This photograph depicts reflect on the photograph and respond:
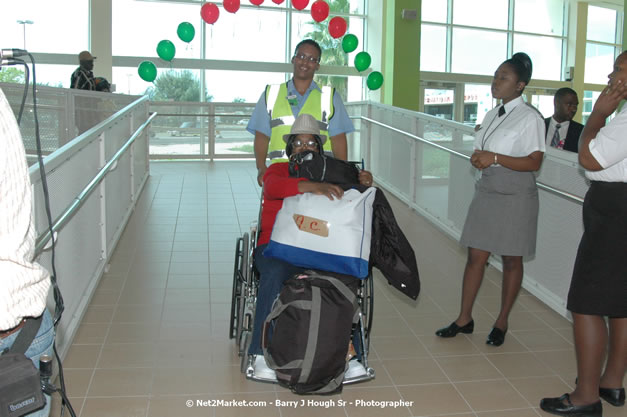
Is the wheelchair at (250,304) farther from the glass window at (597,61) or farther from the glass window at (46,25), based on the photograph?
the glass window at (597,61)

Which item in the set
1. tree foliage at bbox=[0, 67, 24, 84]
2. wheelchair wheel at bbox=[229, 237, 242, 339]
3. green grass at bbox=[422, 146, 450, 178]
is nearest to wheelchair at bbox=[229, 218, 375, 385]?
wheelchair wheel at bbox=[229, 237, 242, 339]

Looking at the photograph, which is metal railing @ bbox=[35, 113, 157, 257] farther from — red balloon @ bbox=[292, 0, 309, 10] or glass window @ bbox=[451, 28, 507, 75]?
glass window @ bbox=[451, 28, 507, 75]

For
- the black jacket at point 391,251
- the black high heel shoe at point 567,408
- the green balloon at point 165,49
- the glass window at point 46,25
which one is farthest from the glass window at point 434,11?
the black high heel shoe at point 567,408

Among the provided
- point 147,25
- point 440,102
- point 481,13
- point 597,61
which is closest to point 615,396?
point 147,25

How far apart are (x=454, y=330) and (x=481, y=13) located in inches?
593

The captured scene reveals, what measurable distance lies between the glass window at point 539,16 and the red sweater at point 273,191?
16.0 meters

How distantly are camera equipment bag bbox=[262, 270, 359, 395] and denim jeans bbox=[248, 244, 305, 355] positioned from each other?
0.14m

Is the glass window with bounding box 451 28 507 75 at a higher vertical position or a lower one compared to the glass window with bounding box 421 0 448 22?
lower

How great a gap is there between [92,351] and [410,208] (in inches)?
178

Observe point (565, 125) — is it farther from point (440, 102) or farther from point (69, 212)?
point (440, 102)

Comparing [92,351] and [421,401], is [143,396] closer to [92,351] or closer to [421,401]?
[92,351]

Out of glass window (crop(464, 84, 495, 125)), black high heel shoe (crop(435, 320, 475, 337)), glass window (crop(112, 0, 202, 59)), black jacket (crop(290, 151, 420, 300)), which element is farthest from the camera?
glass window (crop(464, 84, 495, 125))

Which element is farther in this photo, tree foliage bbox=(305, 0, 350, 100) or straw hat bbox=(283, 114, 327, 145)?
tree foliage bbox=(305, 0, 350, 100)

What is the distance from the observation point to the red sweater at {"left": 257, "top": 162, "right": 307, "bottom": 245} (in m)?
3.03
